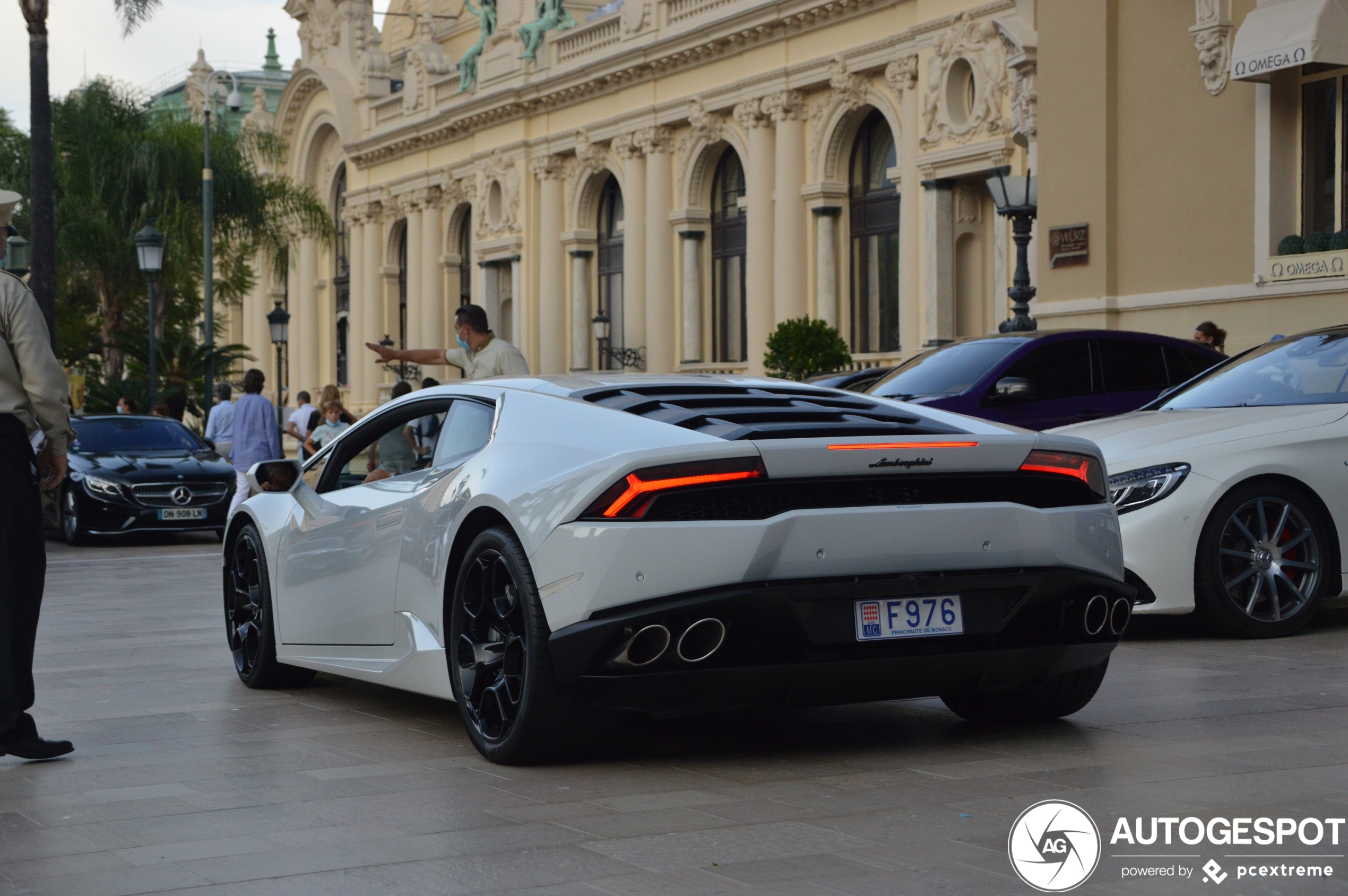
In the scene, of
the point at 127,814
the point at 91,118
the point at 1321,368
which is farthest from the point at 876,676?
the point at 91,118

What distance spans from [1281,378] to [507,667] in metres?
5.73

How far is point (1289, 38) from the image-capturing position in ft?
59.9

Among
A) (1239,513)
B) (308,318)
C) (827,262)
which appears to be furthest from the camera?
(308,318)

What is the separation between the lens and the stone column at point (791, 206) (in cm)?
3791

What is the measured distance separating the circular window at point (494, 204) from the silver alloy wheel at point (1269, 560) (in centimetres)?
4367

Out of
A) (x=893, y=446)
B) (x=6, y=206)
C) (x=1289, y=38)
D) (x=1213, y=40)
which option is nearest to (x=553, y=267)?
(x=1213, y=40)

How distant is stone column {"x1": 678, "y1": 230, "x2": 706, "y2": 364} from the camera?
42.4 metres

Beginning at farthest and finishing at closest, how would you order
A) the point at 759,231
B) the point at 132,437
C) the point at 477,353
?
the point at 759,231 → the point at 132,437 → the point at 477,353

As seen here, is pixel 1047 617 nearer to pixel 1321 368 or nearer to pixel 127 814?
pixel 127 814

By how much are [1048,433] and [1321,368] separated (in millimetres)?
4067

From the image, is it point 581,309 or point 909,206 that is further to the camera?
point 581,309

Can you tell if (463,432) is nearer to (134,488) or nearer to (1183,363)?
(1183,363)

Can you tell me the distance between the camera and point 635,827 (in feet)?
15.6

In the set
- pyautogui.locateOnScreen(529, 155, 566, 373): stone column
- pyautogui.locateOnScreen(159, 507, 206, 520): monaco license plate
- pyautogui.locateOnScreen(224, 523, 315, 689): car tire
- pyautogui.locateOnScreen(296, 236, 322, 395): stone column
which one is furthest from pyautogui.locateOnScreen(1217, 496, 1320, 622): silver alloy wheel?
pyautogui.locateOnScreen(296, 236, 322, 395): stone column
